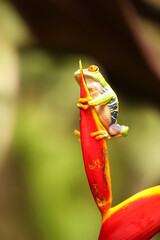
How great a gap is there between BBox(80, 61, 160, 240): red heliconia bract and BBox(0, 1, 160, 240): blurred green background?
0.71 metres

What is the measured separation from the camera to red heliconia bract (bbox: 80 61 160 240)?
426mm

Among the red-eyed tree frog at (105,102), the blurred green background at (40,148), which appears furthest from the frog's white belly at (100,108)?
the blurred green background at (40,148)

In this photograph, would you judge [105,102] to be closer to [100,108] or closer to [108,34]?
[100,108]

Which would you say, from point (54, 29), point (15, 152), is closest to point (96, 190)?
point (15, 152)

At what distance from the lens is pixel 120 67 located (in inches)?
45.4

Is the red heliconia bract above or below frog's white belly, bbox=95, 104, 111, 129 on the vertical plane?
below

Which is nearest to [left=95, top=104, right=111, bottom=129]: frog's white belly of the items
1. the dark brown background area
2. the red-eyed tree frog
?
the red-eyed tree frog

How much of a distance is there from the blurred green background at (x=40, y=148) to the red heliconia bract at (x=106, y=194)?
71 centimetres

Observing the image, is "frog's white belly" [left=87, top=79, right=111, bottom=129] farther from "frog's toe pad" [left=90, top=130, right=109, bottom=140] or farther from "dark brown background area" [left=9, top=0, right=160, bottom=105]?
"dark brown background area" [left=9, top=0, right=160, bottom=105]

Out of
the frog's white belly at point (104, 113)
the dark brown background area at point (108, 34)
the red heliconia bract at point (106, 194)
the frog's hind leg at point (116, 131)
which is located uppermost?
the dark brown background area at point (108, 34)

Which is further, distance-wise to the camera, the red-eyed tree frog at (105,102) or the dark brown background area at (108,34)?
the dark brown background area at (108,34)

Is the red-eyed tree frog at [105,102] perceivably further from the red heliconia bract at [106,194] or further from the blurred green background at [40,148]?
the blurred green background at [40,148]

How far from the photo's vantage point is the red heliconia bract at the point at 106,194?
43 cm

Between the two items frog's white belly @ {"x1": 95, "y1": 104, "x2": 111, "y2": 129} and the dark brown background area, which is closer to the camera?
frog's white belly @ {"x1": 95, "y1": 104, "x2": 111, "y2": 129}
